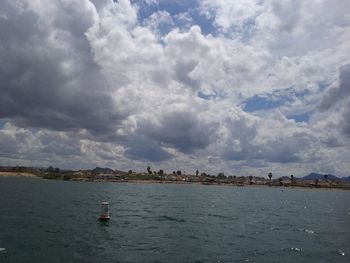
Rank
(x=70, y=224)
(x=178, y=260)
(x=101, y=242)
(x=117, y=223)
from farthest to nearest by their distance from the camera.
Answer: (x=117, y=223)
(x=70, y=224)
(x=101, y=242)
(x=178, y=260)

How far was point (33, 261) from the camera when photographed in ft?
123

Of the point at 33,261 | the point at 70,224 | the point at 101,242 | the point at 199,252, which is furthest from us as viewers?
the point at 70,224

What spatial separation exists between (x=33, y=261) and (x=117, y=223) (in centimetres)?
3020

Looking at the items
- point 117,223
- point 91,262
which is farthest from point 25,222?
point 91,262

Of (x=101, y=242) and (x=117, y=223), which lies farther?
(x=117, y=223)

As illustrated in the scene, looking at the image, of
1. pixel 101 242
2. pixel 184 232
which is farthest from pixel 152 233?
pixel 101 242

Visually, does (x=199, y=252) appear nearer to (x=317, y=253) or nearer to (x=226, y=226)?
(x=317, y=253)

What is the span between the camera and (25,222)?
206ft

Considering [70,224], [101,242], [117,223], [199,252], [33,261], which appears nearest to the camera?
[33,261]

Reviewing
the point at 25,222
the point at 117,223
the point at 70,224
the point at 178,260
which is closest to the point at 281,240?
the point at 178,260

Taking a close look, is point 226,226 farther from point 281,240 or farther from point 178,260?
point 178,260

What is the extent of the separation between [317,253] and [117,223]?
32.6 m

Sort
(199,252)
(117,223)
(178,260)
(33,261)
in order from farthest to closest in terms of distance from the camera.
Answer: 1. (117,223)
2. (199,252)
3. (178,260)
4. (33,261)

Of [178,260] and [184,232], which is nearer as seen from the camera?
[178,260]
